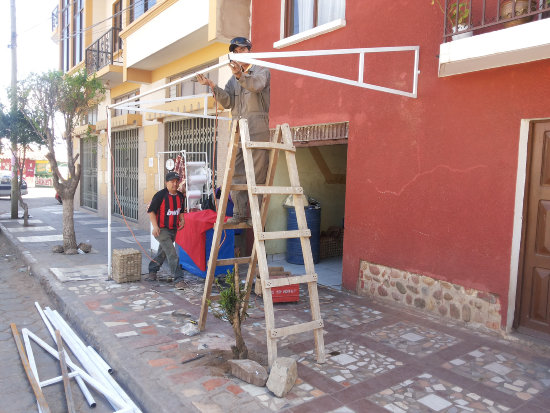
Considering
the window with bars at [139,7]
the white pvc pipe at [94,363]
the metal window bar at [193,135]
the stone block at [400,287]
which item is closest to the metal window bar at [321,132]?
the stone block at [400,287]

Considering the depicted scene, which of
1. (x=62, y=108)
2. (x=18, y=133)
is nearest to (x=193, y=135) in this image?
(x=62, y=108)

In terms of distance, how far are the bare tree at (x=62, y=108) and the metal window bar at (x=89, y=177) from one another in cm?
845

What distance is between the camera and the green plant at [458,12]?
176 inches

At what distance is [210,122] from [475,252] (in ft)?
21.3

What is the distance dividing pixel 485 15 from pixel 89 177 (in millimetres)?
16638

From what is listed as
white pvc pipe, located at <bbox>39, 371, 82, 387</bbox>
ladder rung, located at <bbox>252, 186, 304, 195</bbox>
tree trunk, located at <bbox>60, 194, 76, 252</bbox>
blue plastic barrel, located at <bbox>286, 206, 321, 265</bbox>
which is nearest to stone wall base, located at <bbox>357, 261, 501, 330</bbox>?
blue plastic barrel, located at <bbox>286, 206, 321, 265</bbox>

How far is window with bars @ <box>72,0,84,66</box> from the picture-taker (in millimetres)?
16922

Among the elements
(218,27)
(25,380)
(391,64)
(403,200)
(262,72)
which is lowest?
(25,380)

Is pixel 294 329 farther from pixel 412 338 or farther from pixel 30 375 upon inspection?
pixel 30 375

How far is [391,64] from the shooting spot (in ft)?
18.2

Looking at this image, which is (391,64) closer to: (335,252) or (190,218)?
(190,218)

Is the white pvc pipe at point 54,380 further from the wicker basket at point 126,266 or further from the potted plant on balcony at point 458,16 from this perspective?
the potted plant on balcony at point 458,16

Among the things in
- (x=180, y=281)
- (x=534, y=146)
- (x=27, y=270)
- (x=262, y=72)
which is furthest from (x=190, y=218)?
(x=534, y=146)

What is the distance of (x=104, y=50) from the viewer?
48.5 ft
